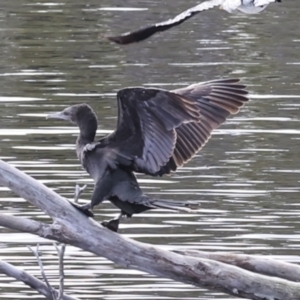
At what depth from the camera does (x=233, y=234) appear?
8969 mm

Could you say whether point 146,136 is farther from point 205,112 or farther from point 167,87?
point 167,87

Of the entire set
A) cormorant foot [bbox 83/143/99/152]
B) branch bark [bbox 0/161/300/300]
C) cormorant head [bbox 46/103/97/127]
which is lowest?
branch bark [bbox 0/161/300/300]

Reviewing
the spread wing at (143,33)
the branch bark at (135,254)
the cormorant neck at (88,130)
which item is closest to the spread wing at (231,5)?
the spread wing at (143,33)

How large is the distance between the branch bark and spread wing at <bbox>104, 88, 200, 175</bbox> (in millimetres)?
527

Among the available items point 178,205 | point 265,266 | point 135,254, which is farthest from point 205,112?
point 135,254

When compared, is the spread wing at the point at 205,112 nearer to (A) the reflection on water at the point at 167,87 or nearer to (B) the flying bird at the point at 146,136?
(B) the flying bird at the point at 146,136

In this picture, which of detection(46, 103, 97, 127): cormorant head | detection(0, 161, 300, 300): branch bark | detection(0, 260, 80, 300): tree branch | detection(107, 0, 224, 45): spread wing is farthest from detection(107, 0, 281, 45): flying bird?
detection(0, 260, 80, 300): tree branch

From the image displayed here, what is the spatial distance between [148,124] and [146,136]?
0.07 metres

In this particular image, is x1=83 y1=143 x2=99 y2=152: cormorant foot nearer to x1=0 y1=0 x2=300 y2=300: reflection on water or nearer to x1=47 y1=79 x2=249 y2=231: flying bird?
x1=47 y1=79 x2=249 y2=231: flying bird

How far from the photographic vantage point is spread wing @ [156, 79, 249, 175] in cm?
668

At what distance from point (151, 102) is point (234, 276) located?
982 mm

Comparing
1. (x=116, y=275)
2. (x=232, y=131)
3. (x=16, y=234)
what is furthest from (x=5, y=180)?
(x=232, y=131)

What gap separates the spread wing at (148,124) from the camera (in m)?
6.24

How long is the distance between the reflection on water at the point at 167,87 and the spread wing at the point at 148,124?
1.39 ft
